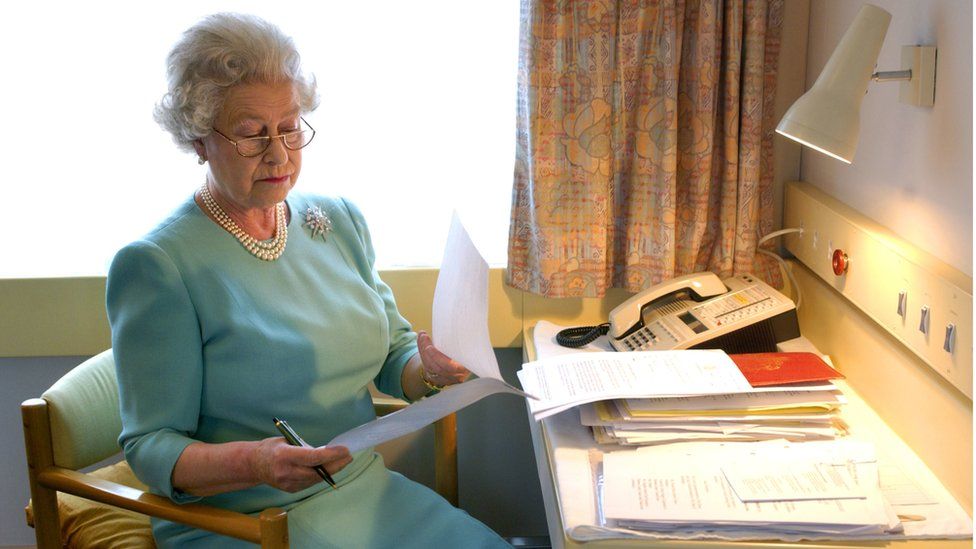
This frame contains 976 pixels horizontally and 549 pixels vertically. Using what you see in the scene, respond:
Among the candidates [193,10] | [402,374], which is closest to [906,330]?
[402,374]

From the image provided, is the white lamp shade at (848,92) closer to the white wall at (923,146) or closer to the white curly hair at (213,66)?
the white wall at (923,146)

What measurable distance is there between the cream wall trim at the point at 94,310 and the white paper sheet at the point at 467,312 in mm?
880

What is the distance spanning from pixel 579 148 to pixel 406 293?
552 mm

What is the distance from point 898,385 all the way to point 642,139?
81cm

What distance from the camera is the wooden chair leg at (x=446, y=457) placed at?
207 centimetres

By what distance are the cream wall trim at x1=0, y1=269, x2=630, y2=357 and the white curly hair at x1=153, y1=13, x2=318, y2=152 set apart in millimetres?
819

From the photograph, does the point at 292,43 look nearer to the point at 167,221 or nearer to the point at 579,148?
the point at 167,221

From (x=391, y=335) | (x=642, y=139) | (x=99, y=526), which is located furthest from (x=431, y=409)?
(x=642, y=139)

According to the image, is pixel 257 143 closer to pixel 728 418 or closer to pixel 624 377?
pixel 624 377

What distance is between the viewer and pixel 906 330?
66.1 inches

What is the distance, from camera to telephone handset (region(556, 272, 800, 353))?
2.03 metres

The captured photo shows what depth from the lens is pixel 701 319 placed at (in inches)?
81.2

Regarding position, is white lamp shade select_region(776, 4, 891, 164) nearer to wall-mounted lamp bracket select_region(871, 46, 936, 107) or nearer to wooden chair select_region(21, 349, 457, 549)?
wall-mounted lamp bracket select_region(871, 46, 936, 107)

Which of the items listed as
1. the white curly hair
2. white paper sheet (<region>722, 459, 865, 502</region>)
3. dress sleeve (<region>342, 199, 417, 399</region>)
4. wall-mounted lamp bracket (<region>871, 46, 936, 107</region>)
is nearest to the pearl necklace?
the white curly hair
